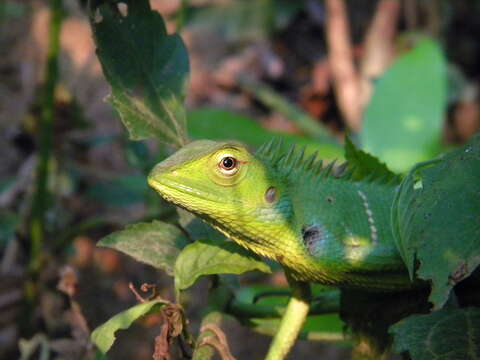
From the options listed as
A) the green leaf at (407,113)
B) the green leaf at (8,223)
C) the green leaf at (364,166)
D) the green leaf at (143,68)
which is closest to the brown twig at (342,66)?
the green leaf at (407,113)

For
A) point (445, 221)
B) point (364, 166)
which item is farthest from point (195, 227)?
point (445, 221)

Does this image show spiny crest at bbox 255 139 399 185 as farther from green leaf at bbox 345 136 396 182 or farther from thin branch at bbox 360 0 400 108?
thin branch at bbox 360 0 400 108

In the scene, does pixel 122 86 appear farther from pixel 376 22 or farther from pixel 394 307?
pixel 376 22

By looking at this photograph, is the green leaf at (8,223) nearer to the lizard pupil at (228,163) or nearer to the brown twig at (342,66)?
the lizard pupil at (228,163)

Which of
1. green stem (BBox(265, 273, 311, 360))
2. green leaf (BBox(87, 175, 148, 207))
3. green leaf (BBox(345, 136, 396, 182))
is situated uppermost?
green leaf (BBox(345, 136, 396, 182))

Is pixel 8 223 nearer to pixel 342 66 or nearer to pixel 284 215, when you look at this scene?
pixel 284 215

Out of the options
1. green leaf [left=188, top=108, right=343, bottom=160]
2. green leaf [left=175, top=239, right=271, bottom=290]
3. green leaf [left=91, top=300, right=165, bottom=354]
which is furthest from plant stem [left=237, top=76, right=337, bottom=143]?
green leaf [left=91, top=300, right=165, bottom=354]
